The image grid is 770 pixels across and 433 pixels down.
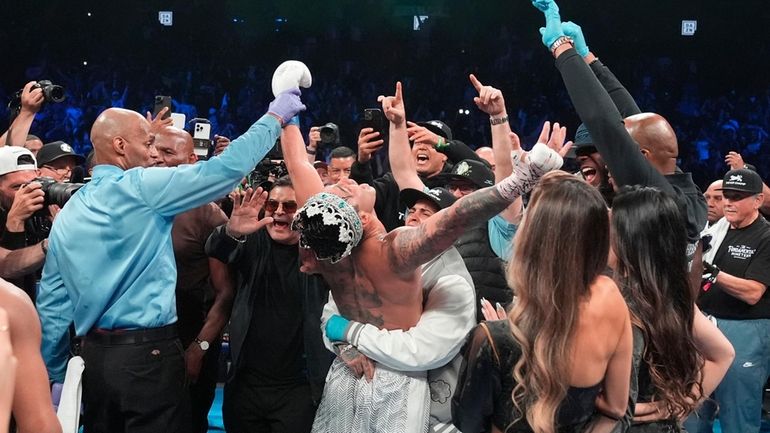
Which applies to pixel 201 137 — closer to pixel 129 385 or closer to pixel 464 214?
pixel 129 385

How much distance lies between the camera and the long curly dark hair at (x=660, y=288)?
192 cm

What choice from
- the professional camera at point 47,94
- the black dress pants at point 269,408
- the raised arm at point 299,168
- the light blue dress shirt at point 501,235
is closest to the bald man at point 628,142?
the light blue dress shirt at point 501,235

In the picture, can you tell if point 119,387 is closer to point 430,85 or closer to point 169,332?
point 169,332

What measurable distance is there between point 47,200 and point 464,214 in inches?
71.2

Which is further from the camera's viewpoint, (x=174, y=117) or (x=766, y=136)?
(x=766, y=136)

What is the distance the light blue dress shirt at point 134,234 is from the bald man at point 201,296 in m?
0.48

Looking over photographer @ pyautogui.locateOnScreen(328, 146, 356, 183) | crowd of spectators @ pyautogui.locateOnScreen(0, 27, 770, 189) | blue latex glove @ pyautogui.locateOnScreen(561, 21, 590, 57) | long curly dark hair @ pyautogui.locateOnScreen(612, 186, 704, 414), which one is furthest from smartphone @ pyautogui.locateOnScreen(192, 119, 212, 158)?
crowd of spectators @ pyautogui.locateOnScreen(0, 27, 770, 189)

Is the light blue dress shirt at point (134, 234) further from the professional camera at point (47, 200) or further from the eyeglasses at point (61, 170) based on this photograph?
the eyeglasses at point (61, 170)

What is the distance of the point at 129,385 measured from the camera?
104 inches

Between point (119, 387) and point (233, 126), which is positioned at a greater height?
point (233, 126)

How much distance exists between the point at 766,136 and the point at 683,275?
7.00 m

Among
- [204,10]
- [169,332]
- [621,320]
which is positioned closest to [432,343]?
[621,320]

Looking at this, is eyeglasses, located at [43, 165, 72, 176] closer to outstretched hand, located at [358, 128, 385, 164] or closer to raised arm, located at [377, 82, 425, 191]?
outstretched hand, located at [358, 128, 385, 164]

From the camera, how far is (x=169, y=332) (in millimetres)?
2764
